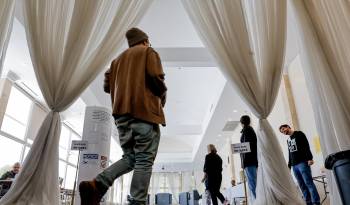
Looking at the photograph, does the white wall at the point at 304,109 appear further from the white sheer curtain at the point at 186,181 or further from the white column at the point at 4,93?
the white sheer curtain at the point at 186,181

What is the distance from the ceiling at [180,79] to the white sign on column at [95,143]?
1.75 metres

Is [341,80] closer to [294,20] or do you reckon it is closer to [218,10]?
[294,20]

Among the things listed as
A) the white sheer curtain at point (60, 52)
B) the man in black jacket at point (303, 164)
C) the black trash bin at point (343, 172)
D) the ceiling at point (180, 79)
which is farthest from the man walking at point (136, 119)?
the man in black jacket at point (303, 164)

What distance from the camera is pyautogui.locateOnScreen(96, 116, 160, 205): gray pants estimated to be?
4.56 ft

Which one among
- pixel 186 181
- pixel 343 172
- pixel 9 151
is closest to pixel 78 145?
pixel 343 172

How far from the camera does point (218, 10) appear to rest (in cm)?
241

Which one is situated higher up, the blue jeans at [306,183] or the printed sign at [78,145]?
the printed sign at [78,145]

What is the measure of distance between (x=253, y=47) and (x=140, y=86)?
4.45 ft

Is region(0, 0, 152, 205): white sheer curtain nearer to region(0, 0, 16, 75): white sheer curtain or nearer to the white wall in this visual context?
region(0, 0, 16, 75): white sheer curtain

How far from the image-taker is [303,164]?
3.43m

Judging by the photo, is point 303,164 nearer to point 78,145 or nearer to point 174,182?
point 78,145

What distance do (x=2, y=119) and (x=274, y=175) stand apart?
6.05 m

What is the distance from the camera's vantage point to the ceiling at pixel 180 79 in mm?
4156

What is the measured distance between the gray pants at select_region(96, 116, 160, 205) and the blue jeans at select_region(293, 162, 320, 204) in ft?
9.03
